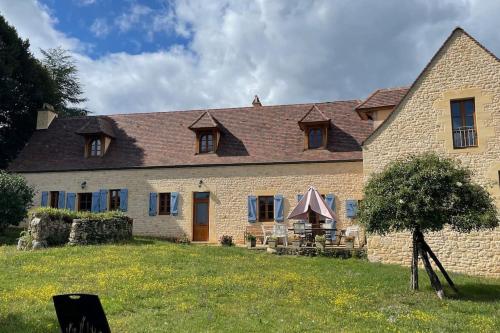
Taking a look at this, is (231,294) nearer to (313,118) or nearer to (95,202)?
(313,118)

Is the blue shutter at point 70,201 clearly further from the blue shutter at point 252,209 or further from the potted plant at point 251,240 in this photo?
the potted plant at point 251,240

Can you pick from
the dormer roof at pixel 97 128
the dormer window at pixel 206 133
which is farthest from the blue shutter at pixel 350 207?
the dormer roof at pixel 97 128

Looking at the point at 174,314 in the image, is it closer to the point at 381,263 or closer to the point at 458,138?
the point at 381,263

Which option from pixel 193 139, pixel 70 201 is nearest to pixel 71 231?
pixel 70 201

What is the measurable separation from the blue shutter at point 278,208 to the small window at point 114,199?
8.09 metres

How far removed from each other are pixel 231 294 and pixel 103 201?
14350mm

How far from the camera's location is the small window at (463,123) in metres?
15.8

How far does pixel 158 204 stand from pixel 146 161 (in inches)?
92.3

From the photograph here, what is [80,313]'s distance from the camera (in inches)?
186

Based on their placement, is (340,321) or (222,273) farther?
(222,273)

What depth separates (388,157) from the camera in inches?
660

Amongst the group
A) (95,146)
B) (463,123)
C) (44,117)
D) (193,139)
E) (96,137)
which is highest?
(44,117)

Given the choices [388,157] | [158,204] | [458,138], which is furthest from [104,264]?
[458,138]

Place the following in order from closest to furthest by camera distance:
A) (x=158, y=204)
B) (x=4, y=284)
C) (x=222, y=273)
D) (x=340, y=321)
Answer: (x=340, y=321) < (x=4, y=284) < (x=222, y=273) < (x=158, y=204)
